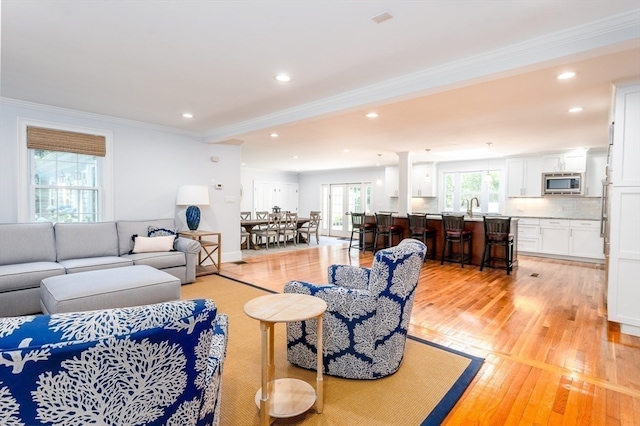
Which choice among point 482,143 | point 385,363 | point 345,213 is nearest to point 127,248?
point 385,363

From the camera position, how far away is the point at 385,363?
2221mm

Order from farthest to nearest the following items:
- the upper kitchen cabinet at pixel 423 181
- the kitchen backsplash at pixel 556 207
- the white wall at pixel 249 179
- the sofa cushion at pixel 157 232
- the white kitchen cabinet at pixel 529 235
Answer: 1. the white wall at pixel 249 179
2. the upper kitchen cabinet at pixel 423 181
3. the white kitchen cabinet at pixel 529 235
4. the kitchen backsplash at pixel 556 207
5. the sofa cushion at pixel 157 232

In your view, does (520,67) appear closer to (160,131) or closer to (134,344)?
(134,344)

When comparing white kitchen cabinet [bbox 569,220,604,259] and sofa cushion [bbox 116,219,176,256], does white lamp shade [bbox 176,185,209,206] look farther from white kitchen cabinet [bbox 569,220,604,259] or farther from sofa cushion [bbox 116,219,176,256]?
white kitchen cabinet [bbox 569,220,604,259]

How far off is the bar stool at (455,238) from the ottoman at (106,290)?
4.80 m

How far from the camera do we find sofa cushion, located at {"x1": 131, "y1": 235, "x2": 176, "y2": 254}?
177 inches

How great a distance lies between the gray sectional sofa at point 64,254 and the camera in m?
3.27

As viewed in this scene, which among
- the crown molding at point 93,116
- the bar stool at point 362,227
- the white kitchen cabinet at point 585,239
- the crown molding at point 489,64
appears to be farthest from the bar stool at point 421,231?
the crown molding at point 93,116

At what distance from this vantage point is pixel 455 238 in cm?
600

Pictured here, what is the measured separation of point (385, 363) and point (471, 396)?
1.85 feet

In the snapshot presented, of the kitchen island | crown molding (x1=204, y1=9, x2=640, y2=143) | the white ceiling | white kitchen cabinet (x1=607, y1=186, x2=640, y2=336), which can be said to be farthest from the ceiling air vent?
the kitchen island

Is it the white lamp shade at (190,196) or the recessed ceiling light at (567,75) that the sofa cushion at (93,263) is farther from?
the recessed ceiling light at (567,75)

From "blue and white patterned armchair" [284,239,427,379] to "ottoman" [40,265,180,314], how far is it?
160 cm

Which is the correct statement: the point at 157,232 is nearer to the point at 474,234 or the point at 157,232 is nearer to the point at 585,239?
the point at 474,234
